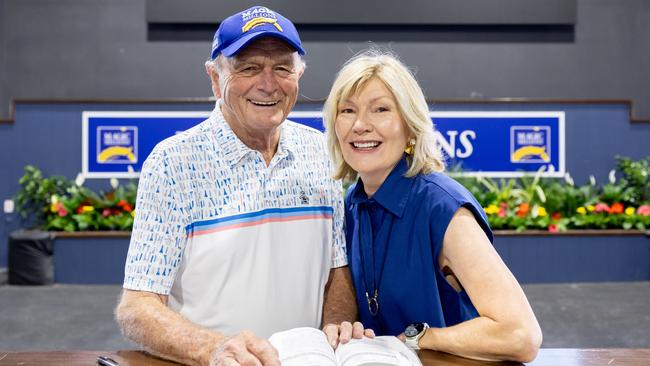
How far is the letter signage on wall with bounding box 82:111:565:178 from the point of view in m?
7.04

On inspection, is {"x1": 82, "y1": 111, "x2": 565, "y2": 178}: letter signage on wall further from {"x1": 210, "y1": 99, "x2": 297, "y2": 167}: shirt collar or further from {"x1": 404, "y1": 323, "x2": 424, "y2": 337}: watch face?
{"x1": 404, "y1": 323, "x2": 424, "y2": 337}: watch face

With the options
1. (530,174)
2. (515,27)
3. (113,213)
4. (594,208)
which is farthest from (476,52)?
(113,213)

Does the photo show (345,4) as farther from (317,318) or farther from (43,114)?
(317,318)

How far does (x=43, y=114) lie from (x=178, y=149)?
20.3 feet

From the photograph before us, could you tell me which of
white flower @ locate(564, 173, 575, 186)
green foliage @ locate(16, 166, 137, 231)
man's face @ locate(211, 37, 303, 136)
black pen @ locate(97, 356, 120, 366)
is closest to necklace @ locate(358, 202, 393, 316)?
man's face @ locate(211, 37, 303, 136)

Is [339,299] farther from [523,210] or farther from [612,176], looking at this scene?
[612,176]

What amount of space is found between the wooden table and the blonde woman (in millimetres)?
74

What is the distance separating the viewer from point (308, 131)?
192 cm

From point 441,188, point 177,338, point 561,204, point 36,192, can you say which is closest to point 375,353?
point 177,338

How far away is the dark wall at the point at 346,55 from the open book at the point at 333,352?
6408 millimetres

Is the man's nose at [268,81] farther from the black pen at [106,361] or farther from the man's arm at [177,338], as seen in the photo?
the black pen at [106,361]

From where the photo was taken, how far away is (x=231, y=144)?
170 centimetres

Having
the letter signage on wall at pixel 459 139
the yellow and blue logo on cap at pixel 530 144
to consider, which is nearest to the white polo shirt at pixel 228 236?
the letter signage on wall at pixel 459 139

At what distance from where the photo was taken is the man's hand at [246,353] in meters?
1.10
